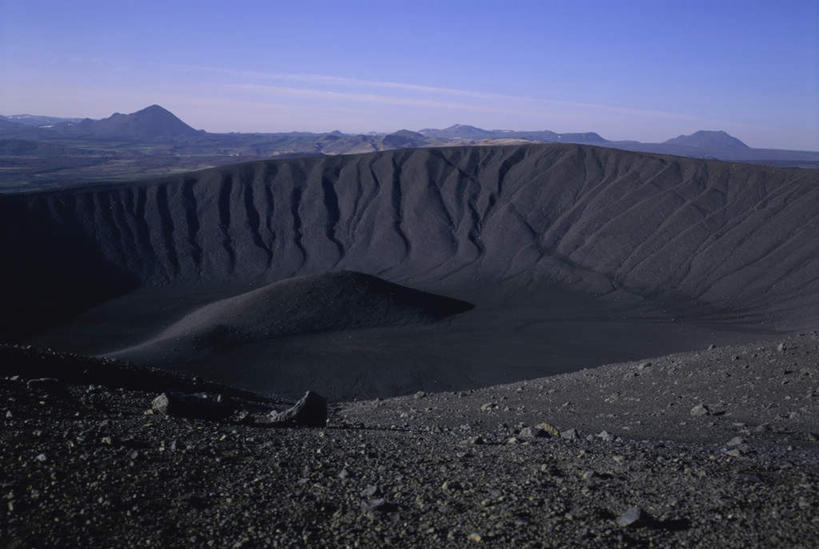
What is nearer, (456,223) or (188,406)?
(188,406)

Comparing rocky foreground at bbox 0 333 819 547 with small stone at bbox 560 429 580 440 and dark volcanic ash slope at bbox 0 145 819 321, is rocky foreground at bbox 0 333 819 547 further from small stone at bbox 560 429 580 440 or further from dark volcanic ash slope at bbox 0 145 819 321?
dark volcanic ash slope at bbox 0 145 819 321

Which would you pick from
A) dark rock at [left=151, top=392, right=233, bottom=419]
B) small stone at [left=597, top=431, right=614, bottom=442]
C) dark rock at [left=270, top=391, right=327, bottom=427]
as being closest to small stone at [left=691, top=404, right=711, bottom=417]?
small stone at [left=597, top=431, right=614, bottom=442]

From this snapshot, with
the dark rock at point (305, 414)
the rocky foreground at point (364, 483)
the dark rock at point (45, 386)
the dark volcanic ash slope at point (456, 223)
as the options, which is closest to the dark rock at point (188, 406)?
the rocky foreground at point (364, 483)

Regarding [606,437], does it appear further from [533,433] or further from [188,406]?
Result: [188,406]

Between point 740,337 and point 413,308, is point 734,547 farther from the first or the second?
point 413,308

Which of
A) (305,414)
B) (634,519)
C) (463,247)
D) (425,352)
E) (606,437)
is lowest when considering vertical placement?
(425,352)

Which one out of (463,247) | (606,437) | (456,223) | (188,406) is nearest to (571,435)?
(606,437)
